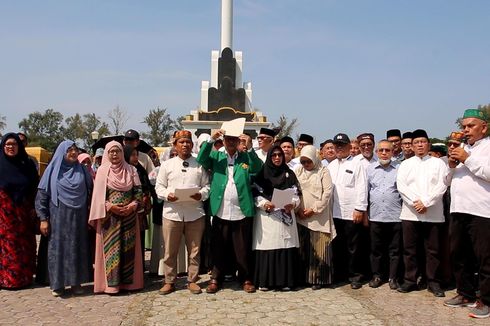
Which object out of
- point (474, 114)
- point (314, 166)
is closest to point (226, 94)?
point (314, 166)

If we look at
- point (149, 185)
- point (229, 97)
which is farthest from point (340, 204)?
point (229, 97)

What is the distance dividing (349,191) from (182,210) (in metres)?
2.07

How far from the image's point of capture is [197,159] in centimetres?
539

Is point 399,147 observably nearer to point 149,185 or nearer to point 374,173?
point 374,173

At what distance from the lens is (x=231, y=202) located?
210 inches

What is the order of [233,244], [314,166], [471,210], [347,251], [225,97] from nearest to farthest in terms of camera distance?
[471,210] < [233,244] < [314,166] < [347,251] < [225,97]

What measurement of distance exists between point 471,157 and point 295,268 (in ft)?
7.73

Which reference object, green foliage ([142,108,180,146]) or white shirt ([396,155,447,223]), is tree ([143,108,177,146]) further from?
white shirt ([396,155,447,223])

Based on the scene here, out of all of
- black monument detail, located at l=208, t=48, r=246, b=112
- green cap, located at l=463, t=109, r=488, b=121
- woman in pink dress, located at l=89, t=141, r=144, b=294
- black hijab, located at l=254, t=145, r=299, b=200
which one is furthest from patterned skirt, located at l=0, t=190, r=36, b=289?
black monument detail, located at l=208, t=48, r=246, b=112

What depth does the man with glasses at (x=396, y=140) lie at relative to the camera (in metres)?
6.41

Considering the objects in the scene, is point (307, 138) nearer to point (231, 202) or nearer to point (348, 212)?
point (348, 212)

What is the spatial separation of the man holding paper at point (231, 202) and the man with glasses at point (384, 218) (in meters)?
1.48

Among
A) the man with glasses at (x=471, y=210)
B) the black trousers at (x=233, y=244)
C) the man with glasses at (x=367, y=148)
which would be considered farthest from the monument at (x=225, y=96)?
the man with glasses at (x=471, y=210)

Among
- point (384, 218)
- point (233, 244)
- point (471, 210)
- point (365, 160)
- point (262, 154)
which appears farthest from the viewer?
point (262, 154)
